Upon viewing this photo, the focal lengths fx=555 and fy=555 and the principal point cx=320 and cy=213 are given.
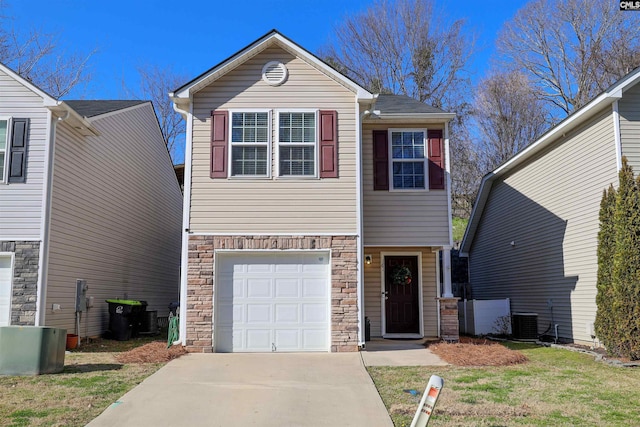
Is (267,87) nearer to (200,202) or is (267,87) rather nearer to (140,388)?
(200,202)

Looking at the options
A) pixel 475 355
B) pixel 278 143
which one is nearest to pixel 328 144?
pixel 278 143

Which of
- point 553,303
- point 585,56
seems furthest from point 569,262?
point 585,56

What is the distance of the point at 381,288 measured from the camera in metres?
12.8

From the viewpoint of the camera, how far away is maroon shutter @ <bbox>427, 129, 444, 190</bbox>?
12289mm

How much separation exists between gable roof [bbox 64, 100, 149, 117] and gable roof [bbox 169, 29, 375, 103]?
2.84 m

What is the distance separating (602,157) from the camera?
36.3ft

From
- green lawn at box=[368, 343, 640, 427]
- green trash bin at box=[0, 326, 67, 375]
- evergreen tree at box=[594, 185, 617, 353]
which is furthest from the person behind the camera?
evergreen tree at box=[594, 185, 617, 353]

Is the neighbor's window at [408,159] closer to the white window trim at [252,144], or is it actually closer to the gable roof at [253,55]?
the gable roof at [253,55]

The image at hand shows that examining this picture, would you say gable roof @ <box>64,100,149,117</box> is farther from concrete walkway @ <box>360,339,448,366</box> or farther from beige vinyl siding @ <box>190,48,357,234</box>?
concrete walkway @ <box>360,339,448,366</box>

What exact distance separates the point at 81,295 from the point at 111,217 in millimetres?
2550

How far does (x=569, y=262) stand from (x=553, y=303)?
1223mm

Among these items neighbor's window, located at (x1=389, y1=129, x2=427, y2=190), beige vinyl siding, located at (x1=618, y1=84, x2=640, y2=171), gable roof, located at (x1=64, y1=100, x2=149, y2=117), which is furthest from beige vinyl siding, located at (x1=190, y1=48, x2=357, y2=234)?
beige vinyl siding, located at (x1=618, y1=84, x2=640, y2=171)

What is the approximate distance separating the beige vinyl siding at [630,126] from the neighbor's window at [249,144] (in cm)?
679

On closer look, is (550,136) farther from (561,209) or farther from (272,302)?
(272,302)
